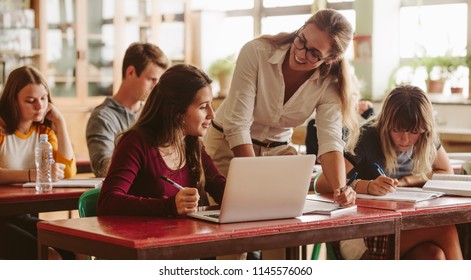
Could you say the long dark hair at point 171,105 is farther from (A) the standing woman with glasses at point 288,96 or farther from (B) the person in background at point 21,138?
(B) the person in background at point 21,138

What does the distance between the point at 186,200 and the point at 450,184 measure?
1.27 meters

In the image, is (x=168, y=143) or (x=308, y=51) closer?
(x=168, y=143)

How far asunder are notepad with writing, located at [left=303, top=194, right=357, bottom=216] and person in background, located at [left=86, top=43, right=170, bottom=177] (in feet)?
4.62

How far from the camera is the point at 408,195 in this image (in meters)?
2.85

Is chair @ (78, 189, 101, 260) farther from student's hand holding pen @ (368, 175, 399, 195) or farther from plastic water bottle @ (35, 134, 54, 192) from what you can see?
student's hand holding pen @ (368, 175, 399, 195)

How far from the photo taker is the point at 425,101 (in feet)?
10.3

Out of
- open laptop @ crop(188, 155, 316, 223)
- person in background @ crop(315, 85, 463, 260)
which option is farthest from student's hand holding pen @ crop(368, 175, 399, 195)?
open laptop @ crop(188, 155, 316, 223)

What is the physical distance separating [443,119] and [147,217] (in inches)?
178

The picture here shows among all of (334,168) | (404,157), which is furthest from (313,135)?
(334,168)

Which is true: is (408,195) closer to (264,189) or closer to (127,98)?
(264,189)

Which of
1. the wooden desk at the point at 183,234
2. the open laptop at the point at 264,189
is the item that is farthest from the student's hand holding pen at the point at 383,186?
the open laptop at the point at 264,189

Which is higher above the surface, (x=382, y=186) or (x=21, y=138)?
(x=21, y=138)
